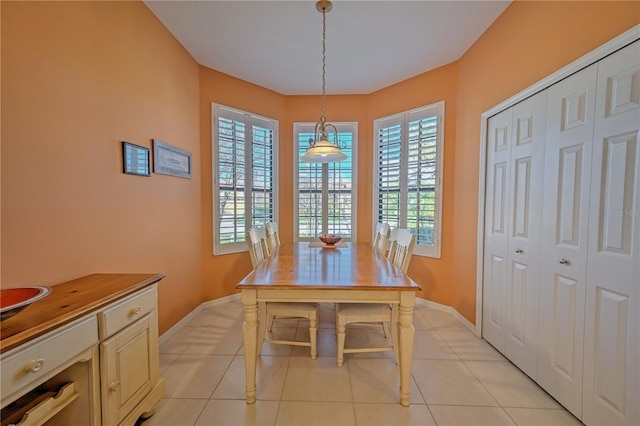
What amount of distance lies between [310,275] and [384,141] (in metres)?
2.42

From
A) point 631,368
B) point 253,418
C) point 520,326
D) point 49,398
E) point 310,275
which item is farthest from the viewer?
point 520,326

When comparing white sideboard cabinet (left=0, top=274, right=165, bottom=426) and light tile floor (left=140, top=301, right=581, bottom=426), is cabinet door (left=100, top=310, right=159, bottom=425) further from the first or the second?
light tile floor (left=140, top=301, right=581, bottom=426)

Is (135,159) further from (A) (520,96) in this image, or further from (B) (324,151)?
A: (A) (520,96)

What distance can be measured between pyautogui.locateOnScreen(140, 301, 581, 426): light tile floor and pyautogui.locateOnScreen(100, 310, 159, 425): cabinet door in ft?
0.95

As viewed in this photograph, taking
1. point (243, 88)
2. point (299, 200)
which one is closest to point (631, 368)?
point (299, 200)

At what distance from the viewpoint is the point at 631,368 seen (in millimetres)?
1220

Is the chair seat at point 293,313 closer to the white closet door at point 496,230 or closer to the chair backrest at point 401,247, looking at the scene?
the chair backrest at point 401,247

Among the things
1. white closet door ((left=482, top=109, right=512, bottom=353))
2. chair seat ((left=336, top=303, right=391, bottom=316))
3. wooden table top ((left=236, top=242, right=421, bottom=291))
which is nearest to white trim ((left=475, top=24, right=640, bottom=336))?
white closet door ((left=482, top=109, right=512, bottom=353))

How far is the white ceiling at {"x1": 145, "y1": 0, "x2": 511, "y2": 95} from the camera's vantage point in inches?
82.4

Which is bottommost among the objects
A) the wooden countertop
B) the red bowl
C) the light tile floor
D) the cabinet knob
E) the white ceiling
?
the light tile floor

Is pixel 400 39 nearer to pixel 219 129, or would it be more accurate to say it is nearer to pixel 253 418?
pixel 219 129

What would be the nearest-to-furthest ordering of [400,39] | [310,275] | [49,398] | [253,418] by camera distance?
1. [49,398]
2. [253,418]
3. [310,275]
4. [400,39]

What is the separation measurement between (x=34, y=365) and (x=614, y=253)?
2.49 meters

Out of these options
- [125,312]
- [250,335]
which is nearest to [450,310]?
[250,335]
